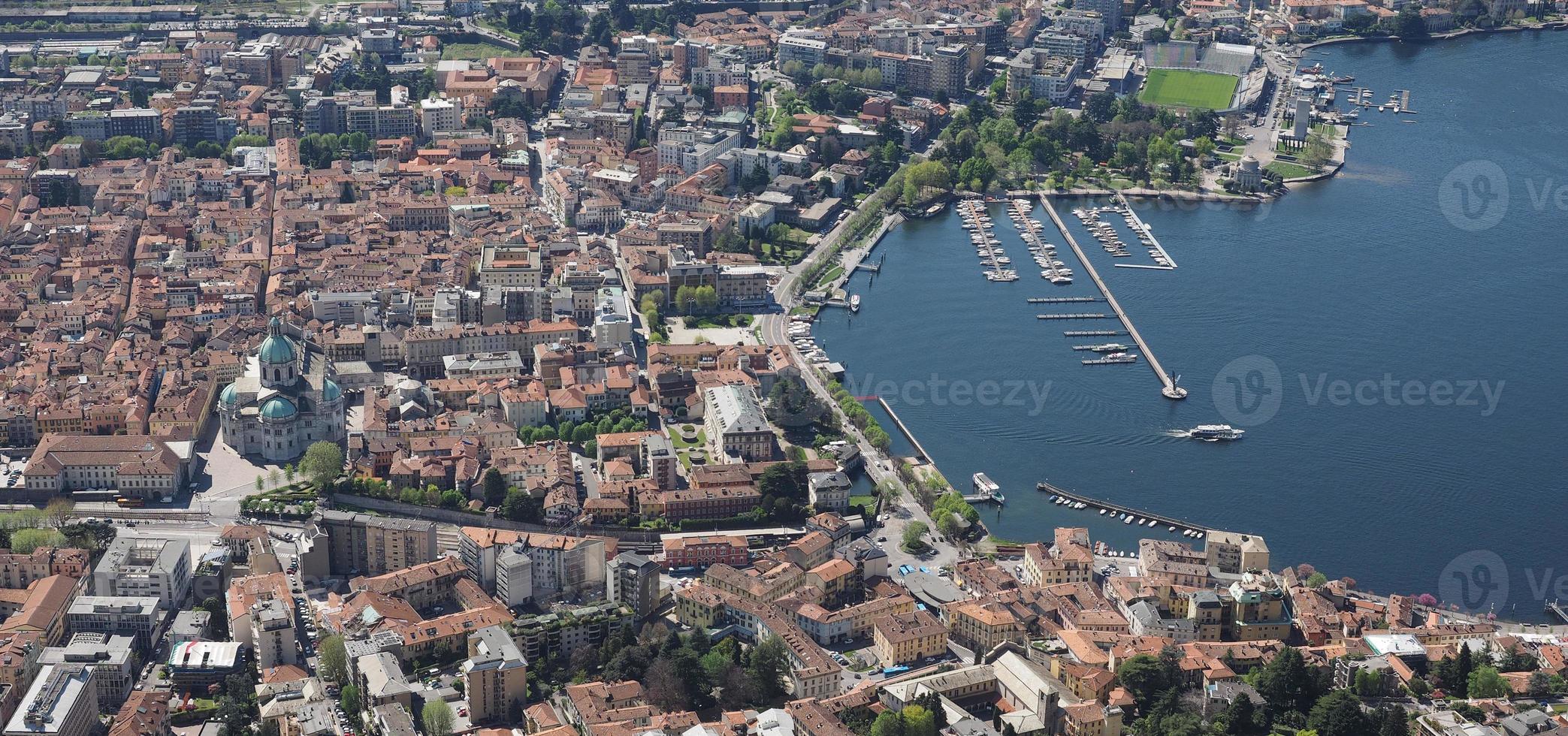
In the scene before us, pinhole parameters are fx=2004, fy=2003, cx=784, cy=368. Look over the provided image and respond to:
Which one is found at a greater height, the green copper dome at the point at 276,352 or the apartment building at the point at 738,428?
the green copper dome at the point at 276,352

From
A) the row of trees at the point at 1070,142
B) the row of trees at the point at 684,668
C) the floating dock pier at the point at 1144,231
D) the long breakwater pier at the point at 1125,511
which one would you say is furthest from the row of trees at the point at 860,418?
the row of trees at the point at 1070,142

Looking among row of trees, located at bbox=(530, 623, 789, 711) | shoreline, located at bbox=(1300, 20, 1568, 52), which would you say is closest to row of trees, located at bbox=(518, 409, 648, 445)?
row of trees, located at bbox=(530, 623, 789, 711)

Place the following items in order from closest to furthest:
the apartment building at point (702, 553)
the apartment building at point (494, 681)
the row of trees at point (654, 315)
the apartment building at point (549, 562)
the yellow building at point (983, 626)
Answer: the apartment building at point (494, 681) < the yellow building at point (983, 626) < the apartment building at point (549, 562) < the apartment building at point (702, 553) < the row of trees at point (654, 315)

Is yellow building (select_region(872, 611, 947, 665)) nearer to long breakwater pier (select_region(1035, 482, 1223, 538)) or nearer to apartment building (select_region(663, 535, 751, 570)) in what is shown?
apartment building (select_region(663, 535, 751, 570))

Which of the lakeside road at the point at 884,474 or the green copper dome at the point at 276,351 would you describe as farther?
the green copper dome at the point at 276,351

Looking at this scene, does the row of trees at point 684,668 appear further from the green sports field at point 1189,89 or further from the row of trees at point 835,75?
the green sports field at point 1189,89

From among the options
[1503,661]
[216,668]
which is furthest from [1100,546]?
[216,668]
